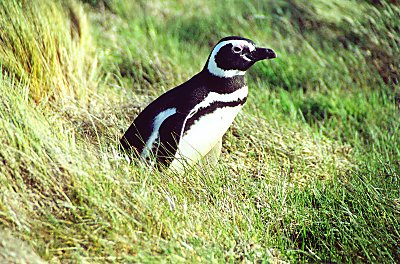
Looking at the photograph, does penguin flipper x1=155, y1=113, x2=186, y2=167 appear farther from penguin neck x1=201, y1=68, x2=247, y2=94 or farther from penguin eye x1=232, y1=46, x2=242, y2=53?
penguin eye x1=232, y1=46, x2=242, y2=53

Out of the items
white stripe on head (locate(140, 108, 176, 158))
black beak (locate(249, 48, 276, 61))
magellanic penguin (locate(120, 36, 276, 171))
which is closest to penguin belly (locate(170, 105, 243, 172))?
magellanic penguin (locate(120, 36, 276, 171))

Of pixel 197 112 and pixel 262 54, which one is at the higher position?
pixel 262 54

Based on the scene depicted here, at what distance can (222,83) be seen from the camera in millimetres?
3146

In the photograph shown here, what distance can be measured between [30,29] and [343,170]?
1.92m

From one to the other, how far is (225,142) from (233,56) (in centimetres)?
62

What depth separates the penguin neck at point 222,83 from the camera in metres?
3.14

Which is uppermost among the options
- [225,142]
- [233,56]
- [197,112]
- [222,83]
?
[233,56]

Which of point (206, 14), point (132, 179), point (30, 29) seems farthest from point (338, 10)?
point (132, 179)

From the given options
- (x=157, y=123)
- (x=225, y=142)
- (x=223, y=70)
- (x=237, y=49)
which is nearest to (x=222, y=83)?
(x=223, y=70)

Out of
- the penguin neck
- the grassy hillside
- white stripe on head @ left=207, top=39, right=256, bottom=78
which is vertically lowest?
the grassy hillside

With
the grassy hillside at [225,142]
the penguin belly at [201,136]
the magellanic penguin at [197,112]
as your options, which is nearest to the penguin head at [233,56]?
the magellanic penguin at [197,112]

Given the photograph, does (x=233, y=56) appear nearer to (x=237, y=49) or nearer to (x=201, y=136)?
(x=237, y=49)

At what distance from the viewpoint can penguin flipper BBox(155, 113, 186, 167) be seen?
10.1 feet

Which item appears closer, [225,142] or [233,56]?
[233,56]
